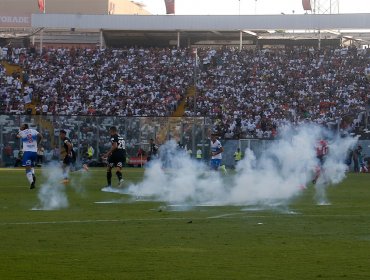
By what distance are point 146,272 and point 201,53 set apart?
198 feet

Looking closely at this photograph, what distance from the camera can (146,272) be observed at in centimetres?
1328

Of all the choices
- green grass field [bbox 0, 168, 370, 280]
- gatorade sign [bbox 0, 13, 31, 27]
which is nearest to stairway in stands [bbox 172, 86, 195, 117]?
gatorade sign [bbox 0, 13, 31, 27]

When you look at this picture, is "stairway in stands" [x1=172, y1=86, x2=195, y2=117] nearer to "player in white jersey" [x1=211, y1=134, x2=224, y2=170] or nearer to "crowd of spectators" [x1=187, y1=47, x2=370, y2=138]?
"crowd of spectators" [x1=187, y1=47, x2=370, y2=138]

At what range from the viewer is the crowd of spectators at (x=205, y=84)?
65.2 metres

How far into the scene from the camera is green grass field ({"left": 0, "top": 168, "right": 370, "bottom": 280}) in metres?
13.4

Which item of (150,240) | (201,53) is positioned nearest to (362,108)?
(201,53)

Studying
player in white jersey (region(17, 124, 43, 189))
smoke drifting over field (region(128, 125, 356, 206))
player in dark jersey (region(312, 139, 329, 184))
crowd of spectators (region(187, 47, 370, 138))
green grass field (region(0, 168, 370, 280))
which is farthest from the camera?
crowd of spectators (region(187, 47, 370, 138))

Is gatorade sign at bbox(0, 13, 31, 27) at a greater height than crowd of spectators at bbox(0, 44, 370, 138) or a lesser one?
greater

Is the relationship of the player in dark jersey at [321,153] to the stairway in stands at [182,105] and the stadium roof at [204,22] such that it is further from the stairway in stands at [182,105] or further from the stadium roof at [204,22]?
the stadium roof at [204,22]

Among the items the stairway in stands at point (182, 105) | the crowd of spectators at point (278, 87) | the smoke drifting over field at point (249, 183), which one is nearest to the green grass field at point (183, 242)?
the smoke drifting over field at point (249, 183)

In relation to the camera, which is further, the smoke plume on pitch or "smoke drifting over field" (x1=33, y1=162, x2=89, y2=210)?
"smoke drifting over field" (x1=33, y1=162, x2=89, y2=210)

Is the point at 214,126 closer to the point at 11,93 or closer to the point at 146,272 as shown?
the point at 11,93

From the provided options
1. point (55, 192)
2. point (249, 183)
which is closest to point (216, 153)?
point (249, 183)

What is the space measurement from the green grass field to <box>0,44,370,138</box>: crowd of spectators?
38935mm
